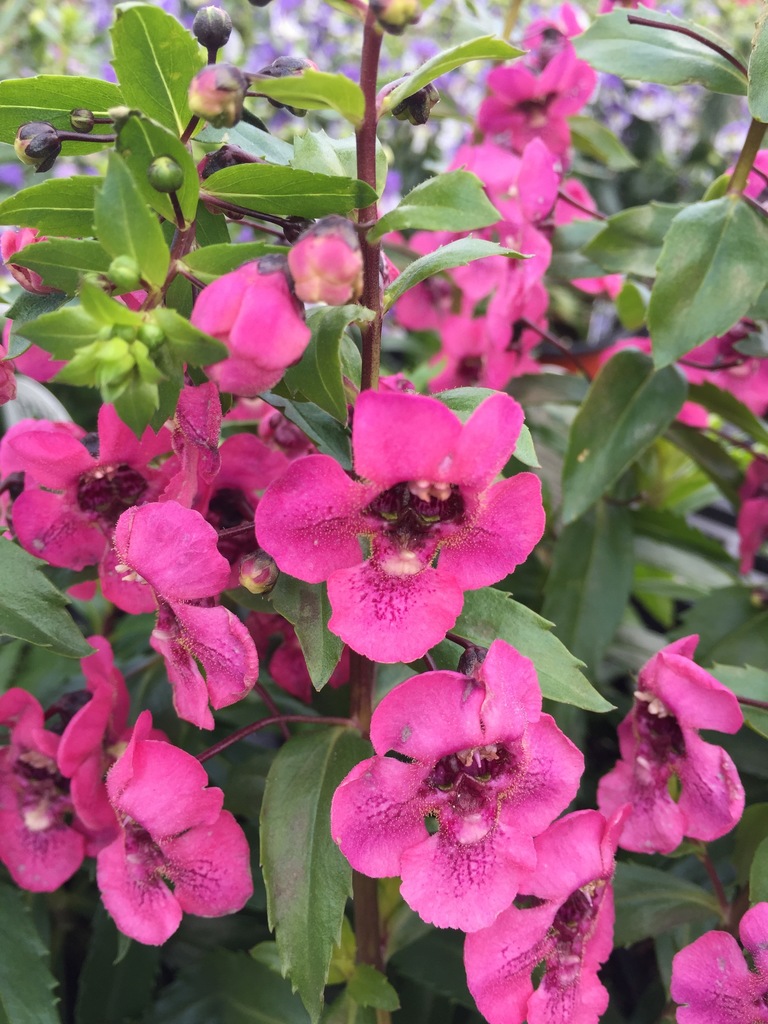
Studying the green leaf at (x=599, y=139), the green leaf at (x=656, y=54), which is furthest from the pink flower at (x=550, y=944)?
the green leaf at (x=599, y=139)

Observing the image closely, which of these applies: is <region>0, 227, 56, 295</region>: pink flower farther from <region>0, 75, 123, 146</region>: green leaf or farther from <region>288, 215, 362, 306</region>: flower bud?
<region>288, 215, 362, 306</region>: flower bud

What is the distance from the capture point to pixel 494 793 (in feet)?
1.65

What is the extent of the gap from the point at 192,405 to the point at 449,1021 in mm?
634

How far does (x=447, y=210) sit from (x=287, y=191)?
9 centimetres

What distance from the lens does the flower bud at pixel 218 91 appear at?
42cm

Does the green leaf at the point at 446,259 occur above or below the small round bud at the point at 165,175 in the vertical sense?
below

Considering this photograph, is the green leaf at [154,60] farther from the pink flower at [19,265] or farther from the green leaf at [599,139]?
the green leaf at [599,139]

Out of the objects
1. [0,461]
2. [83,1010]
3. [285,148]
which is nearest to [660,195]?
[285,148]

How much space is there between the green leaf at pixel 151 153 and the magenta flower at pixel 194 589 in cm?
17

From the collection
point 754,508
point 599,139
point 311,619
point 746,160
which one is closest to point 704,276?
point 746,160

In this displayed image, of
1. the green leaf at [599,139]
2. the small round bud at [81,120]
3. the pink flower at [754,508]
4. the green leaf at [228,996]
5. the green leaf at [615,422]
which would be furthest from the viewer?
the green leaf at [599,139]

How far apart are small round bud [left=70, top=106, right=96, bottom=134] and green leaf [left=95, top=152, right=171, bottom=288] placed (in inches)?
4.1

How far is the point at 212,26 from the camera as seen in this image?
503 mm

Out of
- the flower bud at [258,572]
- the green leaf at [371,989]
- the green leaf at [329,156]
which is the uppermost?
the green leaf at [329,156]
